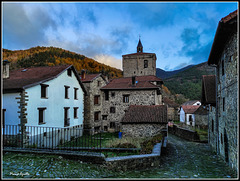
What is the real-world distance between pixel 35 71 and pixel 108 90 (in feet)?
36.6

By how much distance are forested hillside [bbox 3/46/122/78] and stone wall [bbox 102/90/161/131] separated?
2971 cm

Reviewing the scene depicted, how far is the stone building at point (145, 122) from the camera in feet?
54.5

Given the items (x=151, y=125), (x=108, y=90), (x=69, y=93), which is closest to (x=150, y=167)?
(x=151, y=125)

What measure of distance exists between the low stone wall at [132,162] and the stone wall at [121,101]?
1647cm

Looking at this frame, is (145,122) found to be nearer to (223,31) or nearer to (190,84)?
(223,31)

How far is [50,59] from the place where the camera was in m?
57.7

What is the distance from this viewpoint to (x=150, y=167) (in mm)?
7867

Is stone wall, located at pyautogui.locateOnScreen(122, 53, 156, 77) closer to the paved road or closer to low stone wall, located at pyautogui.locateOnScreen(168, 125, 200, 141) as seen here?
low stone wall, located at pyautogui.locateOnScreen(168, 125, 200, 141)

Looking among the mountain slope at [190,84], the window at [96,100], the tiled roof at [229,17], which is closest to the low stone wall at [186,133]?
the window at [96,100]

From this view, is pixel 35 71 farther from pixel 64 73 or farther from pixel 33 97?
pixel 33 97

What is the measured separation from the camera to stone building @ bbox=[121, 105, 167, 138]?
16625 mm

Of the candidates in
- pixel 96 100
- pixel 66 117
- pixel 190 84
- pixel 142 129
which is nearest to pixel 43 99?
pixel 66 117

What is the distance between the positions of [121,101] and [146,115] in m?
8.16

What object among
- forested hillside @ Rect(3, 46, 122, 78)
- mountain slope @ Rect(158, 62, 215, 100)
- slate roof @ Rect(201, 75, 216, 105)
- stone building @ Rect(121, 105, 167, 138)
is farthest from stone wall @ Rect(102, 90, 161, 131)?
mountain slope @ Rect(158, 62, 215, 100)
